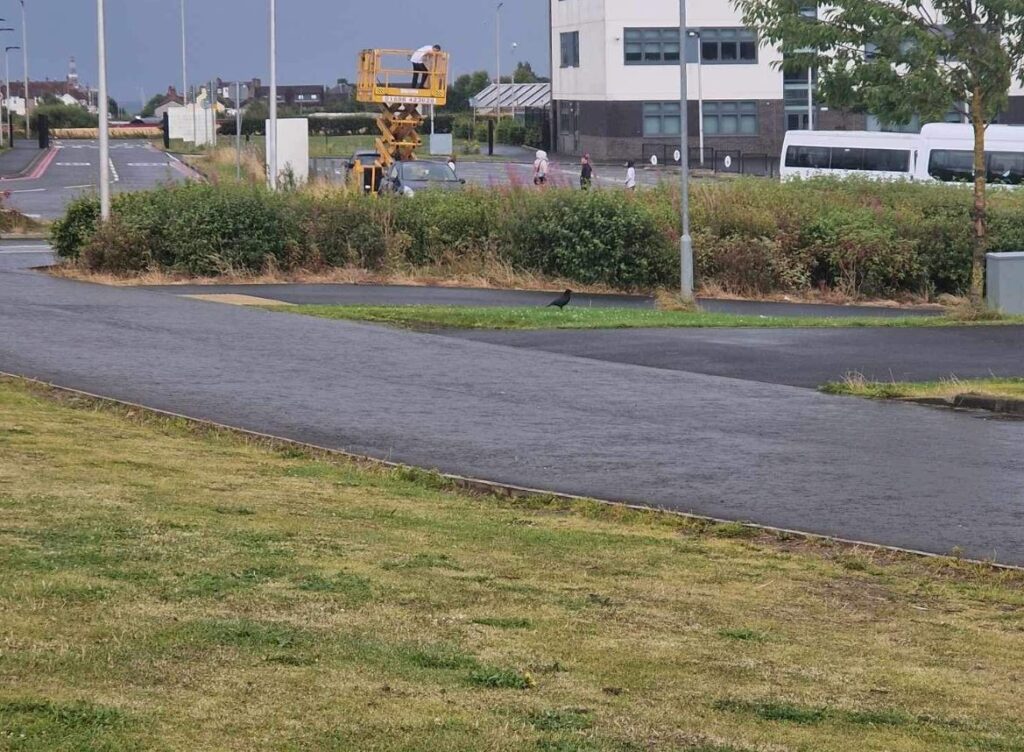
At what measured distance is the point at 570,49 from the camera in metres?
87.6

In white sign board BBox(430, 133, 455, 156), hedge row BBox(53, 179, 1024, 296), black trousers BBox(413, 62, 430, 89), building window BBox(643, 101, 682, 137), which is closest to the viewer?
hedge row BBox(53, 179, 1024, 296)

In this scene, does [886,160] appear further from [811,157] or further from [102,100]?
[102,100]

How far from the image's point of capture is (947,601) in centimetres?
866

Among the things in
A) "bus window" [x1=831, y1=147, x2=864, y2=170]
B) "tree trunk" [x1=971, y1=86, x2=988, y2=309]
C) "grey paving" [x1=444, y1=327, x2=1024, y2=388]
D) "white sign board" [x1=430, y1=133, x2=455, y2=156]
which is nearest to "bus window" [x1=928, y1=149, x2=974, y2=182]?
"bus window" [x1=831, y1=147, x2=864, y2=170]

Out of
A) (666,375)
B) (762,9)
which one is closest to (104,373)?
(666,375)

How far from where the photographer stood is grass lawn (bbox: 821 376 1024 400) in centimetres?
1625

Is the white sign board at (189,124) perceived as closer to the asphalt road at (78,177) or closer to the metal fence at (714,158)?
the asphalt road at (78,177)

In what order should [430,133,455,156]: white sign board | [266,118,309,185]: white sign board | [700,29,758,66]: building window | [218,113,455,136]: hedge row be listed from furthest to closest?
[218,113,455,136]: hedge row → [700,29,758,66]: building window → [430,133,455,156]: white sign board → [266,118,309,185]: white sign board

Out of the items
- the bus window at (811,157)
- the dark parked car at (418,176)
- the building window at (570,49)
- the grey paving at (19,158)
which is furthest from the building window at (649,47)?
the dark parked car at (418,176)

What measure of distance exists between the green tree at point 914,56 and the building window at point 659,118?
56975 mm

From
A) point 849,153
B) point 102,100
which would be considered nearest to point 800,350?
point 102,100

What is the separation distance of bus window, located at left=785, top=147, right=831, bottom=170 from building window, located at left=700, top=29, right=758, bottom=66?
86.6ft

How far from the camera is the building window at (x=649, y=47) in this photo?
81.9 meters

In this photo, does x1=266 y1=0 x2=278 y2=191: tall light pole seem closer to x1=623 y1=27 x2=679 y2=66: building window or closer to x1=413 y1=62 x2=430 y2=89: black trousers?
x1=413 y1=62 x2=430 y2=89: black trousers
